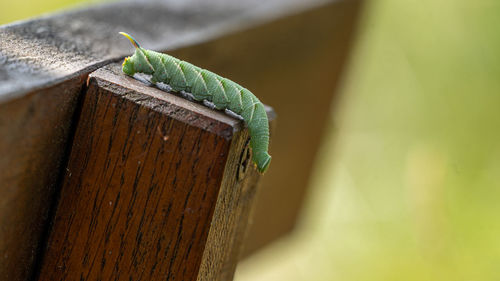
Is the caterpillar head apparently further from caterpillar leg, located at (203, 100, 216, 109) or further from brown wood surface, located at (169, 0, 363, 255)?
brown wood surface, located at (169, 0, 363, 255)

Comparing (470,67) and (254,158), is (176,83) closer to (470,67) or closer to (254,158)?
(254,158)

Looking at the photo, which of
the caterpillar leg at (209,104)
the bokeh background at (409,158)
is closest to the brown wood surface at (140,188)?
the caterpillar leg at (209,104)

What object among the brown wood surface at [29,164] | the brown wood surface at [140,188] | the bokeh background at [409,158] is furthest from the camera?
the bokeh background at [409,158]

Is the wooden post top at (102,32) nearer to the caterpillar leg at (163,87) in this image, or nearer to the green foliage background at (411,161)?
the caterpillar leg at (163,87)

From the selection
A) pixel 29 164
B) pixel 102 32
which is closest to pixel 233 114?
pixel 29 164

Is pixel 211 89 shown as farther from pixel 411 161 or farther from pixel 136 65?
pixel 411 161

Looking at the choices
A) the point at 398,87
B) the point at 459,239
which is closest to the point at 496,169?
the point at 459,239
